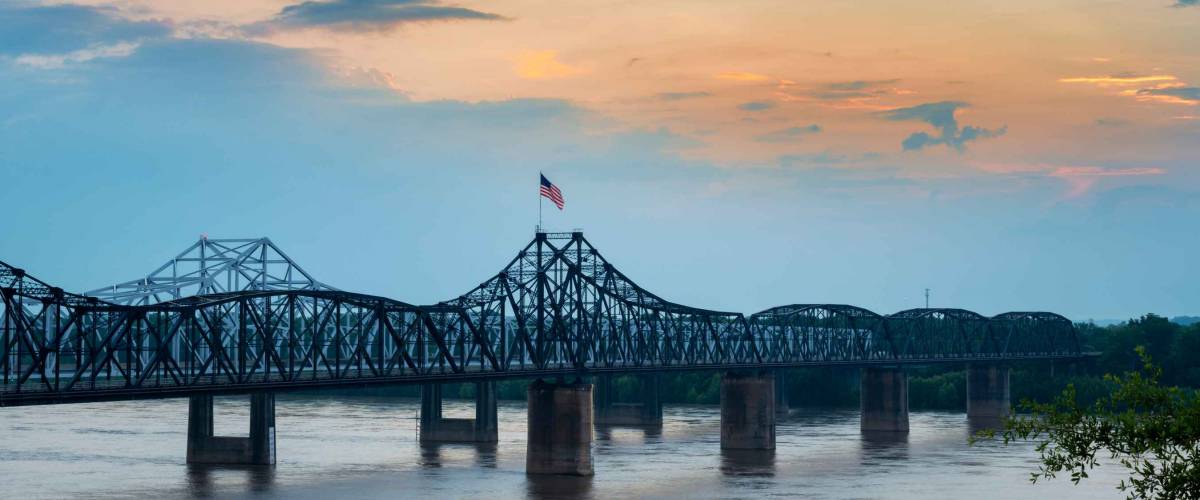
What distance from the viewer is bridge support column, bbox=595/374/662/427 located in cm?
15438

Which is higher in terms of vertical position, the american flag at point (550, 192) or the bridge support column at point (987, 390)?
the american flag at point (550, 192)

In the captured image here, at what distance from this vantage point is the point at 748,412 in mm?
122438

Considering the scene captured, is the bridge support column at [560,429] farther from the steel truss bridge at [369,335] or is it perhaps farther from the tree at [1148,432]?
the tree at [1148,432]

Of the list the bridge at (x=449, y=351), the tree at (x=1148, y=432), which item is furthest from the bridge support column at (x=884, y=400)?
the tree at (x=1148, y=432)

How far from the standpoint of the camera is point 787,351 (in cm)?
14412

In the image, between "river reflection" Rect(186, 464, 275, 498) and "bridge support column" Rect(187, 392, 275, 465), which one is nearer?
"river reflection" Rect(186, 464, 275, 498)

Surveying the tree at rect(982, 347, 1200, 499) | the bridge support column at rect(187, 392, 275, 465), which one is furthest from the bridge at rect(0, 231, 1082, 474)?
the tree at rect(982, 347, 1200, 499)

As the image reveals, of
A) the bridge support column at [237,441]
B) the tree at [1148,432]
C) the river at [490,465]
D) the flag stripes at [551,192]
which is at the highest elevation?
the flag stripes at [551,192]

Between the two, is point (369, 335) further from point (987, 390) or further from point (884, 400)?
point (987, 390)

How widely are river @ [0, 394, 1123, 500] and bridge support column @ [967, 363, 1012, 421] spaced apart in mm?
15824

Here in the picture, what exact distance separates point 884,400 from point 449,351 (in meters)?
51.3

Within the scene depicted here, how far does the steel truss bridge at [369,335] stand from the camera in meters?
69.1

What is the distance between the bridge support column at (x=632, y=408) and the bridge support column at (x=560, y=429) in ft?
174

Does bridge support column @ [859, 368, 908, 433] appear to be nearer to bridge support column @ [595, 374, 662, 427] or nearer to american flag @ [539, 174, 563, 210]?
bridge support column @ [595, 374, 662, 427]
